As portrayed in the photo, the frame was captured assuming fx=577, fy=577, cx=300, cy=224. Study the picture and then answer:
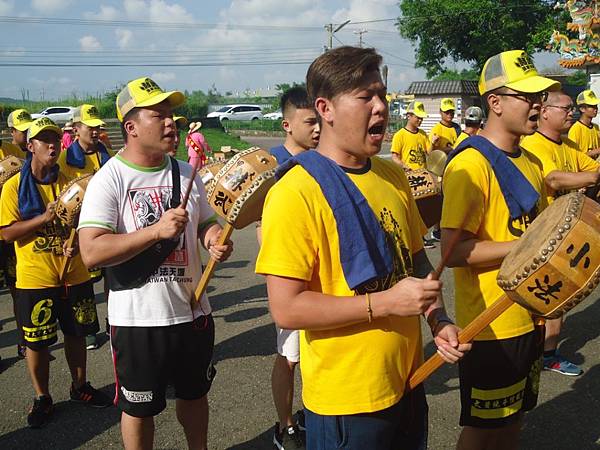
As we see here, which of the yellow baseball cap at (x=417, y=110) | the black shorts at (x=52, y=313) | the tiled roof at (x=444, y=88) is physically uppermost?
the yellow baseball cap at (x=417, y=110)

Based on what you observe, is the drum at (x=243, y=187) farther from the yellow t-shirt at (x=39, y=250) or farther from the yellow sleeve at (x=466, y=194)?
the yellow t-shirt at (x=39, y=250)

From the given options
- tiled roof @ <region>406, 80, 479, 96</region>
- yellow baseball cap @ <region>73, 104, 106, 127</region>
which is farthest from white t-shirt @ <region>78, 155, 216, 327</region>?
tiled roof @ <region>406, 80, 479, 96</region>

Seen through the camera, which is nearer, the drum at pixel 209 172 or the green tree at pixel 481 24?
the drum at pixel 209 172

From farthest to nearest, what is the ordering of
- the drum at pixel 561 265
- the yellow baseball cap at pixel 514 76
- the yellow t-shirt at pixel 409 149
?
the yellow t-shirt at pixel 409 149, the yellow baseball cap at pixel 514 76, the drum at pixel 561 265

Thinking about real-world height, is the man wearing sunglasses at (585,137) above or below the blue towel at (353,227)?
below

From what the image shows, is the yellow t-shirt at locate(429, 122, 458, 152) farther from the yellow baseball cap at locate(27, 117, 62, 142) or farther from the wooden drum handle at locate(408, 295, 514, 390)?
the wooden drum handle at locate(408, 295, 514, 390)

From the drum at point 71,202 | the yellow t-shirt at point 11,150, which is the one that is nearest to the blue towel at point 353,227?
the drum at point 71,202

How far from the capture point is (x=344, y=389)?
201 cm

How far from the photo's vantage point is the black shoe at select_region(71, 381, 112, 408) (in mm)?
4406

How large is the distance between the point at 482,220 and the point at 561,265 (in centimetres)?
86

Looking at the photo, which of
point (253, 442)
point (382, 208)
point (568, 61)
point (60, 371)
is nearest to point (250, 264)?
point (60, 371)

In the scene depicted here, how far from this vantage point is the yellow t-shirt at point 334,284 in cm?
192

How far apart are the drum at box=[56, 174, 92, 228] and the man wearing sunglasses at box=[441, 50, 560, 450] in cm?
248

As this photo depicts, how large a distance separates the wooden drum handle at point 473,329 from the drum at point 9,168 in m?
3.75
